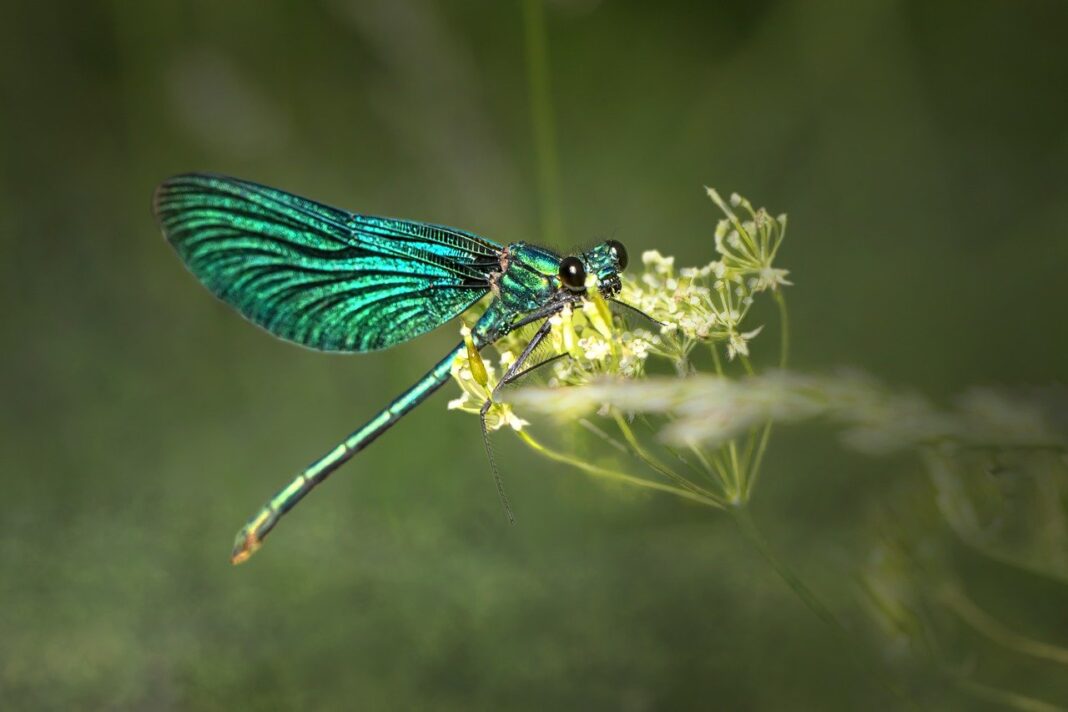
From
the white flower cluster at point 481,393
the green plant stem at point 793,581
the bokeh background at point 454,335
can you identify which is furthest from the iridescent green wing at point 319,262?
the green plant stem at point 793,581

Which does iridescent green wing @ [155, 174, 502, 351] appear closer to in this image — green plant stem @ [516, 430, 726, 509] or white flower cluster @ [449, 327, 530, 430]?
white flower cluster @ [449, 327, 530, 430]

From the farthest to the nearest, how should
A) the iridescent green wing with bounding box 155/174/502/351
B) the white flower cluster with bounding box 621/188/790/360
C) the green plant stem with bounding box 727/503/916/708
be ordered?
1. the iridescent green wing with bounding box 155/174/502/351
2. the white flower cluster with bounding box 621/188/790/360
3. the green plant stem with bounding box 727/503/916/708

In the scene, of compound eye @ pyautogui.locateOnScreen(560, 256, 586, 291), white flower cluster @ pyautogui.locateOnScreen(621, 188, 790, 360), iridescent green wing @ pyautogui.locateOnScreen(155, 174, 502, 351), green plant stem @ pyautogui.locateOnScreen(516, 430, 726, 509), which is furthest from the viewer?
iridescent green wing @ pyautogui.locateOnScreen(155, 174, 502, 351)

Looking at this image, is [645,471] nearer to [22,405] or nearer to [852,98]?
[852,98]

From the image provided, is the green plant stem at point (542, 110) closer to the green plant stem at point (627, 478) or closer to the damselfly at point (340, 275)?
the damselfly at point (340, 275)

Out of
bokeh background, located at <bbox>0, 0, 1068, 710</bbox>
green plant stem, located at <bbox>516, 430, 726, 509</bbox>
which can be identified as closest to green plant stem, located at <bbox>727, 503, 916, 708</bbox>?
green plant stem, located at <bbox>516, 430, 726, 509</bbox>
